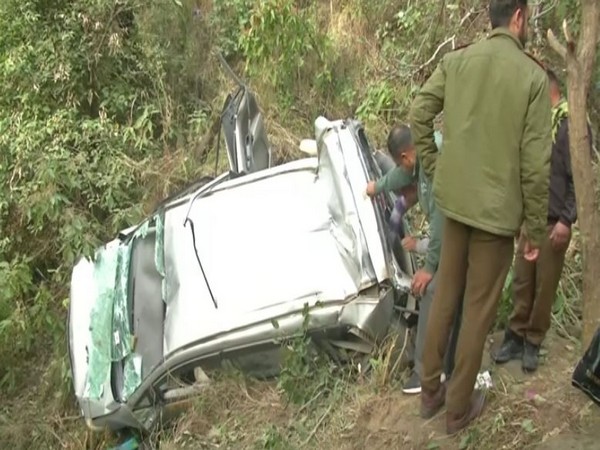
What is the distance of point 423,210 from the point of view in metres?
3.84

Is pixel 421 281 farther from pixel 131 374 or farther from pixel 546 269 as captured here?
pixel 131 374

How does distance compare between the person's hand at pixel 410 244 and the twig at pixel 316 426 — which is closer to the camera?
the twig at pixel 316 426

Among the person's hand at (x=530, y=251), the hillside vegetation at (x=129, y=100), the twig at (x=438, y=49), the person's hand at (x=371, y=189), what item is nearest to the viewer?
the person's hand at (x=530, y=251)

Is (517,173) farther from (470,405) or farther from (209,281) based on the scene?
(209,281)

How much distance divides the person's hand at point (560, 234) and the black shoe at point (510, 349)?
59cm

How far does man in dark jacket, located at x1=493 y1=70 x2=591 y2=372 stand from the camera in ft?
11.9

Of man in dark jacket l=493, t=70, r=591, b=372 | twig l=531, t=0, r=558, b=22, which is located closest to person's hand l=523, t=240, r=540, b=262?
man in dark jacket l=493, t=70, r=591, b=372

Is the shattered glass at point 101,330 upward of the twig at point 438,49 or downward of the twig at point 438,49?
downward

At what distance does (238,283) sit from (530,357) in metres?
1.49

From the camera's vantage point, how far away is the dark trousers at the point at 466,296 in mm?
3240

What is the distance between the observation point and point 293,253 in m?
4.32

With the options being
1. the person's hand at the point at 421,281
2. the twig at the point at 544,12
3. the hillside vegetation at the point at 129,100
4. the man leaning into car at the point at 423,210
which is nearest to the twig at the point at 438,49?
the hillside vegetation at the point at 129,100

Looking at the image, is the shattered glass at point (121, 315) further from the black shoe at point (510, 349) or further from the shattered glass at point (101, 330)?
the black shoe at point (510, 349)

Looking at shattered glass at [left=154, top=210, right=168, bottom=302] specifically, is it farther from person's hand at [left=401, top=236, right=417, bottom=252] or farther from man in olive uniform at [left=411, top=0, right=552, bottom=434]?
man in olive uniform at [left=411, top=0, right=552, bottom=434]
